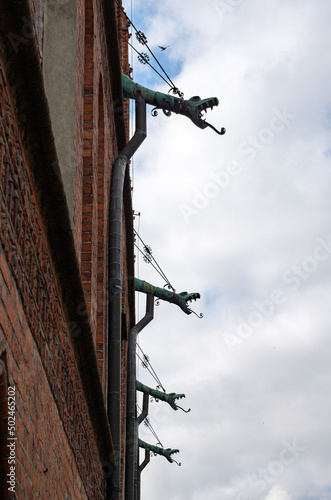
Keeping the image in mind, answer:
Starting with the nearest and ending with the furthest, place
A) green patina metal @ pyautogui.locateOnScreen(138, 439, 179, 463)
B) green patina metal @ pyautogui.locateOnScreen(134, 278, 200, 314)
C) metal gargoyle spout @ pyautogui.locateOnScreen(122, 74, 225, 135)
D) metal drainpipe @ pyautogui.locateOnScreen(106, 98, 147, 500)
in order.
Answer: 1. metal drainpipe @ pyautogui.locateOnScreen(106, 98, 147, 500)
2. metal gargoyle spout @ pyautogui.locateOnScreen(122, 74, 225, 135)
3. green patina metal @ pyautogui.locateOnScreen(134, 278, 200, 314)
4. green patina metal @ pyautogui.locateOnScreen(138, 439, 179, 463)

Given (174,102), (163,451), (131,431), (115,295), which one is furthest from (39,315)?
(163,451)

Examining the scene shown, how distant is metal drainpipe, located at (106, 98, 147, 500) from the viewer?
27.7 feet

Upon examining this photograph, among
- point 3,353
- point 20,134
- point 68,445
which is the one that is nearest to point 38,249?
point 20,134

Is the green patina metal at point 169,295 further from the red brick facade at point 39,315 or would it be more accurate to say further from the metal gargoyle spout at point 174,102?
the red brick facade at point 39,315

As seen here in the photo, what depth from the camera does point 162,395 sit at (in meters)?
18.6

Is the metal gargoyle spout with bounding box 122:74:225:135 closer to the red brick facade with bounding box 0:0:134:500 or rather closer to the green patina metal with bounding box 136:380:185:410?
the red brick facade with bounding box 0:0:134:500

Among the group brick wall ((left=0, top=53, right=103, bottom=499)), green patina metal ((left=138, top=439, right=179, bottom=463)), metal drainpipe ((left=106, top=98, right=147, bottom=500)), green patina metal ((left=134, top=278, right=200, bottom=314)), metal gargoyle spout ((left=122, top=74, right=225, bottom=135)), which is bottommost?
brick wall ((left=0, top=53, right=103, bottom=499))

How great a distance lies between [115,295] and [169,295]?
6.65 m

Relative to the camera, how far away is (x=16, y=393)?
3543 millimetres

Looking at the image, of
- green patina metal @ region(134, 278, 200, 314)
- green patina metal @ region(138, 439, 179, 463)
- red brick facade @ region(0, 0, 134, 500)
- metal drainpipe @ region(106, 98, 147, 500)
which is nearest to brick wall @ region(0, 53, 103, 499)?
red brick facade @ region(0, 0, 134, 500)

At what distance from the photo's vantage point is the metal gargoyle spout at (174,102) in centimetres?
995

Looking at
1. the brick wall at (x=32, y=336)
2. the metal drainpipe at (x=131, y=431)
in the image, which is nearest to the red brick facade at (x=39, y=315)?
the brick wall at (x=32, y=336)

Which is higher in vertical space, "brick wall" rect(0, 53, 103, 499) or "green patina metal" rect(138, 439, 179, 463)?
"green patina metal" rect(138, 439, 179, 463)

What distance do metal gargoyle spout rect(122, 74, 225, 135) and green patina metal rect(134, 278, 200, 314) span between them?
547 centimetres
